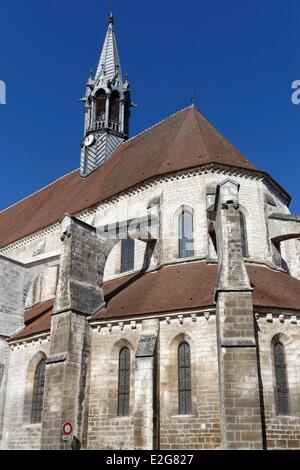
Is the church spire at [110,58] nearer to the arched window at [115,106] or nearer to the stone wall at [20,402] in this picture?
the arched window at [115,106]

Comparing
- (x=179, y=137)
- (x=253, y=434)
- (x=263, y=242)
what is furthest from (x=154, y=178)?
(x=253, y=434)

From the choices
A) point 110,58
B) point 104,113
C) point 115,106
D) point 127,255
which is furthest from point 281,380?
point 110,58

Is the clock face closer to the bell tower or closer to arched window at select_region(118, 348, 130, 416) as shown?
the bell tower

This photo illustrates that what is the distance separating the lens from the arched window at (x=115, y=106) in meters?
31.1

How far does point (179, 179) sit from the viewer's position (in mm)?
19969

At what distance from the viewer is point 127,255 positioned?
20.5 m

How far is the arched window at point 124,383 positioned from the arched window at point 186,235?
186 inches

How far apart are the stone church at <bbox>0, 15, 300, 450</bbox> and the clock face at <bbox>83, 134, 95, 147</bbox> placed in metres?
4.66

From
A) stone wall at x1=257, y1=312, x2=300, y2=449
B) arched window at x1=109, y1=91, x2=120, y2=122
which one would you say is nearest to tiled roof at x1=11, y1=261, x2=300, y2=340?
stone wall at x1=257, y1=312, x2=300, y2=449

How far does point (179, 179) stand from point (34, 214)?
1099cm

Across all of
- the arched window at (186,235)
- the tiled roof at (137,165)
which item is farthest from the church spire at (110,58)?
the arched window at (186,235)

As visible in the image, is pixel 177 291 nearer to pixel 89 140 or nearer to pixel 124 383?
pixel 124 383

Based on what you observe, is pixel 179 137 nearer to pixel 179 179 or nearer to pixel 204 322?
pixel 179 179

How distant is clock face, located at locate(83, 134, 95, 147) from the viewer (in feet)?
95.9
